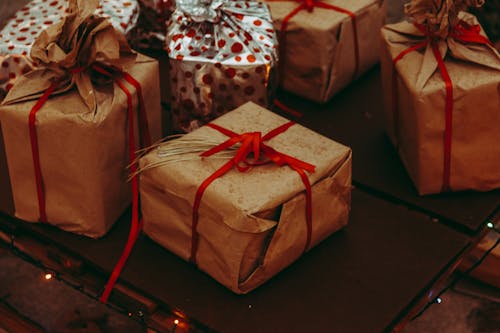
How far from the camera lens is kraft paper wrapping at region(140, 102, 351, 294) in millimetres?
1113

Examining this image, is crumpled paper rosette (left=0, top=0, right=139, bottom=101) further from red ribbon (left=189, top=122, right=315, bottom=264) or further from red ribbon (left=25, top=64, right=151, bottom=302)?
red ribbon (left=189, top=122, right=315, bottom=264)

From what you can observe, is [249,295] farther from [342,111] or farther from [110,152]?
[342,111]

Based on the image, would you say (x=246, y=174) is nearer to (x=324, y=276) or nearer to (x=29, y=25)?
(x=324, y=276)

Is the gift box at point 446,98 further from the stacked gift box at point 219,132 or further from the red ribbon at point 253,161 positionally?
the red ribbon at point 253,161

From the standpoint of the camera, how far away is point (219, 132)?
1.28 meters

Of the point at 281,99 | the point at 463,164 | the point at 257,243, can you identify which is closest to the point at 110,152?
the point at 257,243

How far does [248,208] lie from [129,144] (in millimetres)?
325

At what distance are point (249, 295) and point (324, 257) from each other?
0.17m

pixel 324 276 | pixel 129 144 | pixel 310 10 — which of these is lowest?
pixel 324 276

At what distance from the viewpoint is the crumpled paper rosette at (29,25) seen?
1.53m

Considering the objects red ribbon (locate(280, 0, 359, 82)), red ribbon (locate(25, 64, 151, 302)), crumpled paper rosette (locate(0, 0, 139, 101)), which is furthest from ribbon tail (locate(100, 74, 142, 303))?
red ribbon (locate(280, 0, 359, 82))

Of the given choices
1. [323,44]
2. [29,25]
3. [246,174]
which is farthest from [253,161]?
[29,25]

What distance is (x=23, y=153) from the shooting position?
4.09 ft

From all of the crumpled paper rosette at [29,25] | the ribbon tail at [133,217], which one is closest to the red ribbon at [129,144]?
the ribbon tail at [133,217]
